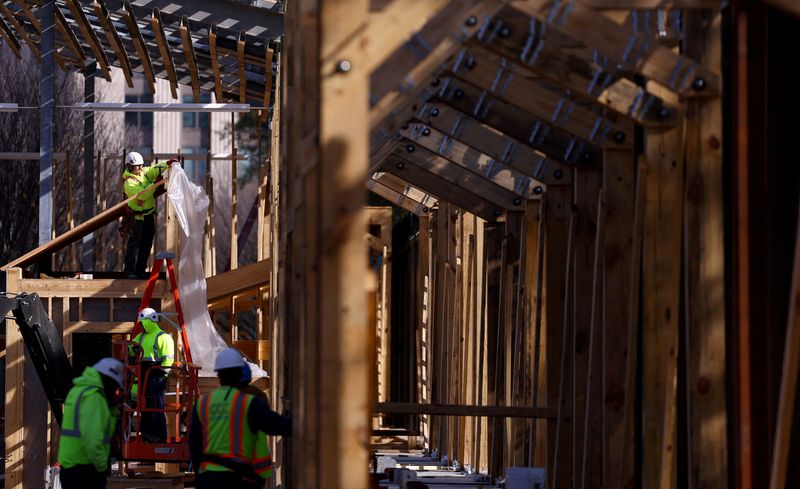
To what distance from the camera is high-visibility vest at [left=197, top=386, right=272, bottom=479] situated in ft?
32.8

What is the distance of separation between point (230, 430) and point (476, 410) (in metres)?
2.76

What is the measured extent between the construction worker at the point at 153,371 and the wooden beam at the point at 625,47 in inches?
328

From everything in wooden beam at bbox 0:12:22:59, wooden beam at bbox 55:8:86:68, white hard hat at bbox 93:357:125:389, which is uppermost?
wooden beam at bbox 0:12:22:59

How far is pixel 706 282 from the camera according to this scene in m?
8.31

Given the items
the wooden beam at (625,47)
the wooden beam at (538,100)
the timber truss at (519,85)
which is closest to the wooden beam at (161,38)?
the timber truss at (519,85)

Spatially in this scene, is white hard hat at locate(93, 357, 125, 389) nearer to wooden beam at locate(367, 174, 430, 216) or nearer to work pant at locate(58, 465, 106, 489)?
work pant at locate(58, 465, 106, 489)

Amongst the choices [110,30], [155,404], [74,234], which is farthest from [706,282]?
[110,30]

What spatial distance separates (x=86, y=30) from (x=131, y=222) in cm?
290

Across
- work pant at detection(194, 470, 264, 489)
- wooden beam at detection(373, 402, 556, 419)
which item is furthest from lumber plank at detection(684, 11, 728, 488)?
wooden beam at detection(373, 402, 556, 419)

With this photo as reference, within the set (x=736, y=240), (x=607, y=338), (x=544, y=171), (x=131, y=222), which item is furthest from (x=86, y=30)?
(x=736, y=240)

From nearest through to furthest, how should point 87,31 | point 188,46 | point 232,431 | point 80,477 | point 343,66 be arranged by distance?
point 343,66 → point 232,431 → point 80,477 → point 188,46 → point 87,31

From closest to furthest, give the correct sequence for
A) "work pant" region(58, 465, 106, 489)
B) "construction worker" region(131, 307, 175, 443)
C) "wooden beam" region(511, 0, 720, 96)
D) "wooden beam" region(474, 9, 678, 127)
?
"wooden beam" region(511, 0, 720, 96)
"wooden beam" region(474, 9, 678, 127)
"work pant" region(58, 465, 106, 489)
"construction worker" region(131, 307, 175, 443)

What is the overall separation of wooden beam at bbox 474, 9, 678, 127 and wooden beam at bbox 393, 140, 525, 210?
4.83 metres

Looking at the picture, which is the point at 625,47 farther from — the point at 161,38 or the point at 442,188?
the point at 161,38
